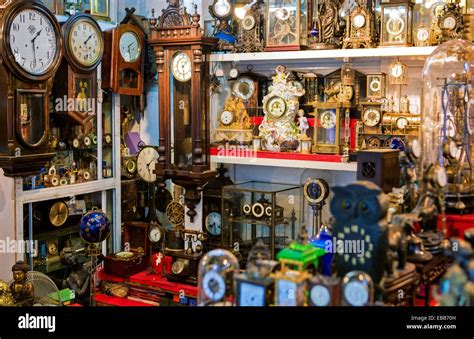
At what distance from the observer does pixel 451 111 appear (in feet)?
10.6

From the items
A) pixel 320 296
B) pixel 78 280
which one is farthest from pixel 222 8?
pixel 320 296

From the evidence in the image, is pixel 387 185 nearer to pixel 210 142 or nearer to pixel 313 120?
pixel 313 120

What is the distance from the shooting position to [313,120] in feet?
14.1

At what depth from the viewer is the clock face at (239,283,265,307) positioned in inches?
81.1

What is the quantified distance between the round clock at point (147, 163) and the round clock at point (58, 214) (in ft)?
2.11

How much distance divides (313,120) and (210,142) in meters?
0.71

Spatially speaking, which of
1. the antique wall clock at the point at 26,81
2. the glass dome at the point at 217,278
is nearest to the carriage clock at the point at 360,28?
the antique wall clock at the point at 26,81

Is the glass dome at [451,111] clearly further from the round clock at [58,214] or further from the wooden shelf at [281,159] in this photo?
the round clock at [58,214]

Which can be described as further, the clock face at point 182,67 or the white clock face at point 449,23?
the clock face at point 182,67

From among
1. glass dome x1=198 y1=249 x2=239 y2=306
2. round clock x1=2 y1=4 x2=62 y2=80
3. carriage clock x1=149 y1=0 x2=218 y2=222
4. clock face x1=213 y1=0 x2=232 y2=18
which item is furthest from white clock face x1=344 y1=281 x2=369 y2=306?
clock face x1=213 y1=0 x2=232 y2=18

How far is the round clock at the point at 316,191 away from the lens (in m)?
4.19
